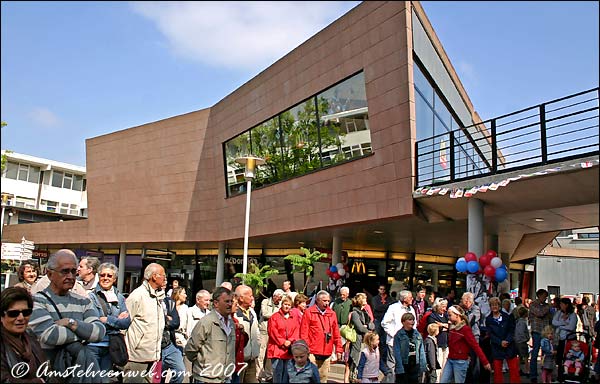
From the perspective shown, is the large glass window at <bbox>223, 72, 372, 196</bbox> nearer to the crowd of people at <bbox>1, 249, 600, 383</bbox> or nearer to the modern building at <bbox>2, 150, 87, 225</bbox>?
the crowd of people at <bbox>1, 249, 600, 383</bbox>

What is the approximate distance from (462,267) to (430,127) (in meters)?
4.98

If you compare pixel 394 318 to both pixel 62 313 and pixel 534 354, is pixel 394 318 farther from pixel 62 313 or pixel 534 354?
pixel 62 313

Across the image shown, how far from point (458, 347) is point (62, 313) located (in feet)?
18.6

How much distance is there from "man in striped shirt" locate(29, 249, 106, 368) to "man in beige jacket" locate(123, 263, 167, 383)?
1218 millimetres

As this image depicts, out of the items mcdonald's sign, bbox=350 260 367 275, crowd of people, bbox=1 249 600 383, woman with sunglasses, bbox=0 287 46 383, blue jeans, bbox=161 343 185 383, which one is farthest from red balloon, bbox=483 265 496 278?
mcdonald's sign, bbox=350 260 367 275

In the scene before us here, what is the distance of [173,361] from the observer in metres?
7.62

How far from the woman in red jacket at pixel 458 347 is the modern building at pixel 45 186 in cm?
4961

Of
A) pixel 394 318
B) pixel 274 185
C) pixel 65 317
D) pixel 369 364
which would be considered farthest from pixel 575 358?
pixel 274 185

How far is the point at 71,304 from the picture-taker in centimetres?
537

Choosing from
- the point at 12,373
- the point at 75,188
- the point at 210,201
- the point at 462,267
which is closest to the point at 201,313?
the point at 12,373

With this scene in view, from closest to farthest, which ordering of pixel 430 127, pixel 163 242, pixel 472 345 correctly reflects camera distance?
pixel 472 345
pixel 430 127
pixel 163 242

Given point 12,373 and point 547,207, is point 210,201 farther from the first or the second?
point 12,373

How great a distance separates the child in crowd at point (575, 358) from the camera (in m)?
10.5

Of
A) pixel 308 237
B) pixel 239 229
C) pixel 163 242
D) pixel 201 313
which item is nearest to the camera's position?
pixel 201 313
